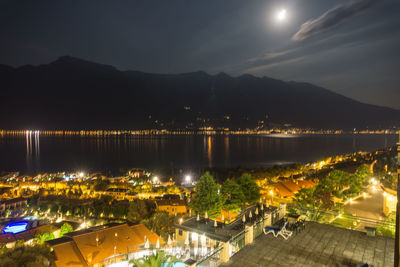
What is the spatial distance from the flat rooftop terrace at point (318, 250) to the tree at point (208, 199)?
6767 mm

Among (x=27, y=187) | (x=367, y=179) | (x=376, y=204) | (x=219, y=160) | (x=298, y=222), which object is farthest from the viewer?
(x=219, y=160)

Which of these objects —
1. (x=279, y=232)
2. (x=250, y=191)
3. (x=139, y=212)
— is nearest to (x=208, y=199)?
(x=250, y=191)

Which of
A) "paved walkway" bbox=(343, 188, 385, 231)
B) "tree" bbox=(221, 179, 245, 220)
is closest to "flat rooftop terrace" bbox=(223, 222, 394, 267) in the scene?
"paved walkway" bbox=(343, 188, 385, 231)

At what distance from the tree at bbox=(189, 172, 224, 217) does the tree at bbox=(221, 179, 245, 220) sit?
2.78ft

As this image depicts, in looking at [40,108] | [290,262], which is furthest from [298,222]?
[40,108]

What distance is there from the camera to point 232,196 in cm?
1349

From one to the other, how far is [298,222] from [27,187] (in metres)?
42.3

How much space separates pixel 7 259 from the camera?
286 inches

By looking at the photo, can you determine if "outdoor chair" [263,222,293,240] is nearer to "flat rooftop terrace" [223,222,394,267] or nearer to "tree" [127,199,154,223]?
"flat rooftop terrace" [223,222,394,267]

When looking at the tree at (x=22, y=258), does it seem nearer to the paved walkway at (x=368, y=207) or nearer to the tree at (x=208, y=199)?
the tree at (x=208, y=199)

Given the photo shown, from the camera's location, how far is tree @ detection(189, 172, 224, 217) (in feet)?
39.8

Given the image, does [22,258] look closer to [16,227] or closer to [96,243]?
[96,243]

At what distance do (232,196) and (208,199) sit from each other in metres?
1.88

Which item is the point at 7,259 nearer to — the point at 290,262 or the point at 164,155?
the point at 290,262
